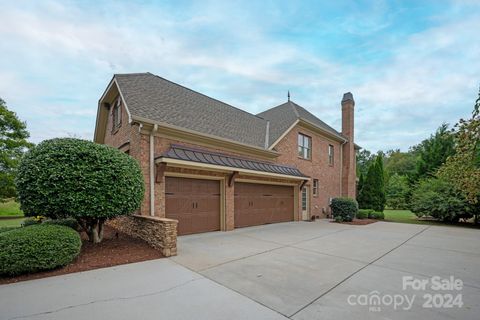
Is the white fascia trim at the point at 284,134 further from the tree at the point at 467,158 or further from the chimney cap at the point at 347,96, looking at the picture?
the tree at the point at 467,158

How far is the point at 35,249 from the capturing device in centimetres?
480

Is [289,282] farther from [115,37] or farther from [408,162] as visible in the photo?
[408,162]

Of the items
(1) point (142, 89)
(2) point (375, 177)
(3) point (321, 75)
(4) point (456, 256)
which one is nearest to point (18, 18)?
(1) point (142, 89)

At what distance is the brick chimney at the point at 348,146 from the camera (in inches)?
755

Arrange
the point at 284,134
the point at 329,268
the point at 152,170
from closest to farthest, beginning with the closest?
the point at 329,268 < the point at 152,170 < the point at 284,134

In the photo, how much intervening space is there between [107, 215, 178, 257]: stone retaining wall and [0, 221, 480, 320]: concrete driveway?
44 cm

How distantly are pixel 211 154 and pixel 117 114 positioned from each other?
548cm

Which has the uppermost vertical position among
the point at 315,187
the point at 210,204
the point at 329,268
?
the point at 315,187

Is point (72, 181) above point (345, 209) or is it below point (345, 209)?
above

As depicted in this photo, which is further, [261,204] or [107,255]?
[261,204]

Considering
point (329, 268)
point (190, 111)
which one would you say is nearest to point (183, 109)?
point (190, 111)

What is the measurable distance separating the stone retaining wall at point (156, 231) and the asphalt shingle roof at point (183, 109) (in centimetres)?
372

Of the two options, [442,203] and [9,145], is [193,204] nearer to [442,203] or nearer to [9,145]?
[442,203]

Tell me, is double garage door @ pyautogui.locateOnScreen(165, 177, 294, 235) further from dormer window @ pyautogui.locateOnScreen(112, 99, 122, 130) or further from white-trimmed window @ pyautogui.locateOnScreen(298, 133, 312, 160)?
dormer window @ pyautogui.locateOnScreen(112, 99, 122, 130)
